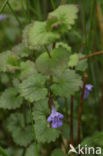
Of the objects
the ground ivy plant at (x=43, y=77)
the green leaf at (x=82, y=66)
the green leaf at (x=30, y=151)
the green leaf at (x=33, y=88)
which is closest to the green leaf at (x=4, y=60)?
the ground ivy plant at (x=43, y=77)

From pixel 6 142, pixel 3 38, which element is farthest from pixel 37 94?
pixel 3 38

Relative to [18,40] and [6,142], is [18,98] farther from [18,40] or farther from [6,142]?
[18,40]

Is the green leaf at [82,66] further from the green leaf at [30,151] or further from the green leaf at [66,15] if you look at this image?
the green leaf at [30,151]

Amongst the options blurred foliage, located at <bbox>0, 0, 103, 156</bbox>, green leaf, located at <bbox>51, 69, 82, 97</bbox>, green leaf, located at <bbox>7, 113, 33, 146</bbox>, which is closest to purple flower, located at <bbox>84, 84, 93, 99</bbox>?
blurred foliage, located at <bbox>0, 0, 103, 156</bbox>

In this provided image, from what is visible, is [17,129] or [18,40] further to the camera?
[18,40]

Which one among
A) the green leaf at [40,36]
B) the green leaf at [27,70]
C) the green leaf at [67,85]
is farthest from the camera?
the green leaf at [27,70]

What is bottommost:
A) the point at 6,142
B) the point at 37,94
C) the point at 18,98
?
the point at 6,142

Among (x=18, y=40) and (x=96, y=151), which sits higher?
(x=96, y=151)
